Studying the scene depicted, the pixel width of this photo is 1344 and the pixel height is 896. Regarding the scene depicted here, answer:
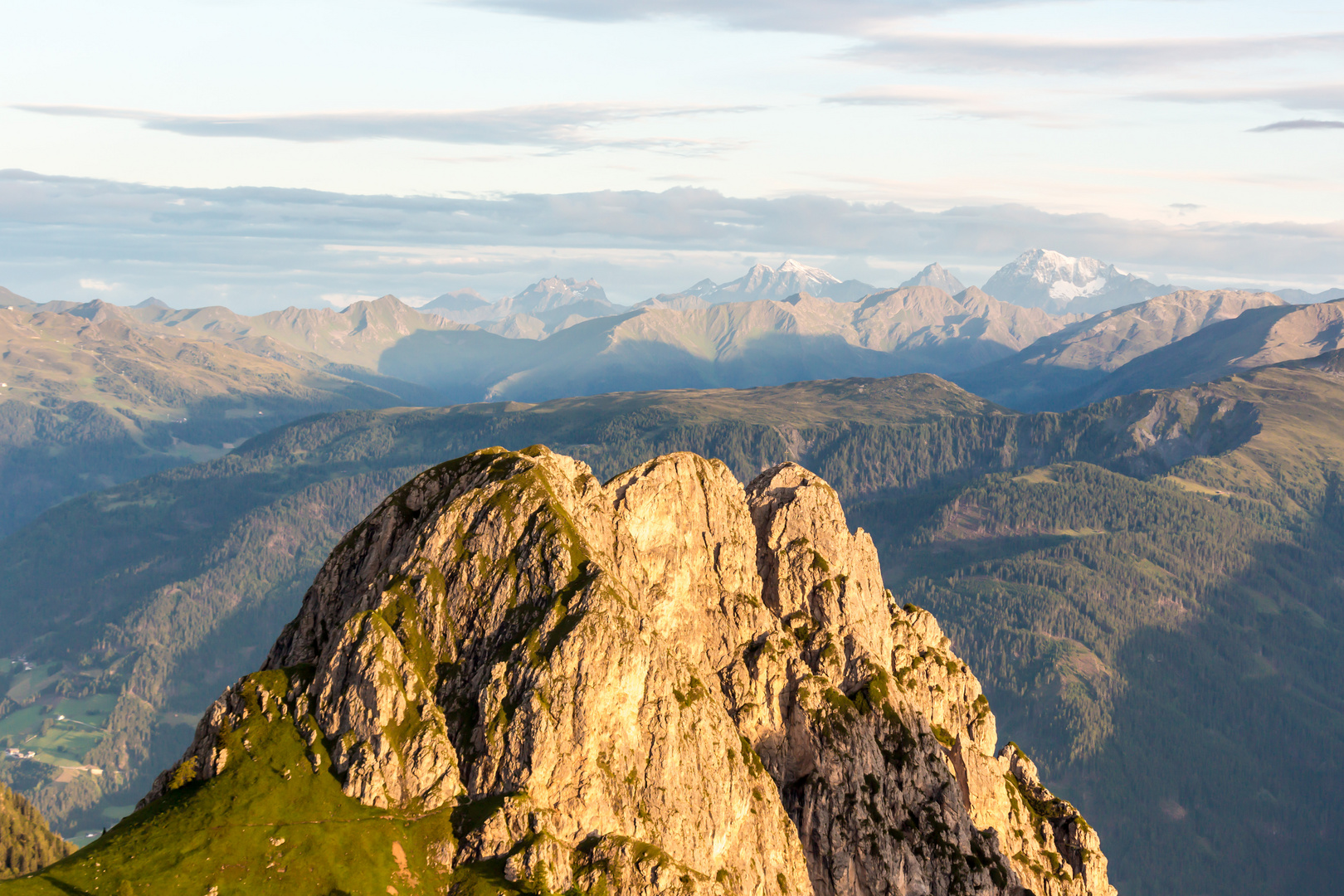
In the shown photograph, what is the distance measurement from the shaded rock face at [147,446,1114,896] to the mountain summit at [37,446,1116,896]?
0.30 m

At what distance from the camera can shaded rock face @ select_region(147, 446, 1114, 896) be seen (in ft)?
404

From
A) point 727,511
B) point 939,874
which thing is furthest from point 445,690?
point 939,874

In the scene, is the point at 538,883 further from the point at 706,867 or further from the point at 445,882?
the point at 706,867

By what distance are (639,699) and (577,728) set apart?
8.86 metres

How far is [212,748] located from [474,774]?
29075 mm

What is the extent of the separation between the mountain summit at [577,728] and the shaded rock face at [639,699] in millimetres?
301

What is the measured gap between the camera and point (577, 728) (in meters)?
126

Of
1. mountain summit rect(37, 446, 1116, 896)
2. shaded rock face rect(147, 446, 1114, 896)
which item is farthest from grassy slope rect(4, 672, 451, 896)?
shaded rock face rect(147, 446, 1114, 896)

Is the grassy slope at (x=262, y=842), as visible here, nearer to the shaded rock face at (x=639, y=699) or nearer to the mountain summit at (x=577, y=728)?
the mountain summit at (x=577, y=728)

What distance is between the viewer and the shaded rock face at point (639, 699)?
4843 inches

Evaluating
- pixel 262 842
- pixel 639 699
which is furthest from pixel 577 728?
pixel 262 842

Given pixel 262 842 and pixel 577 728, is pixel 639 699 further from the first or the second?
pixel 262 842

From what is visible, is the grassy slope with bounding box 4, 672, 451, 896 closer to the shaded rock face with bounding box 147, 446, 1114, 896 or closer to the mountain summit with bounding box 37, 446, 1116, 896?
the mountain summit with bounding box 37, 446, 1116, 896

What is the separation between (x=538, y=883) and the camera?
114562mm
